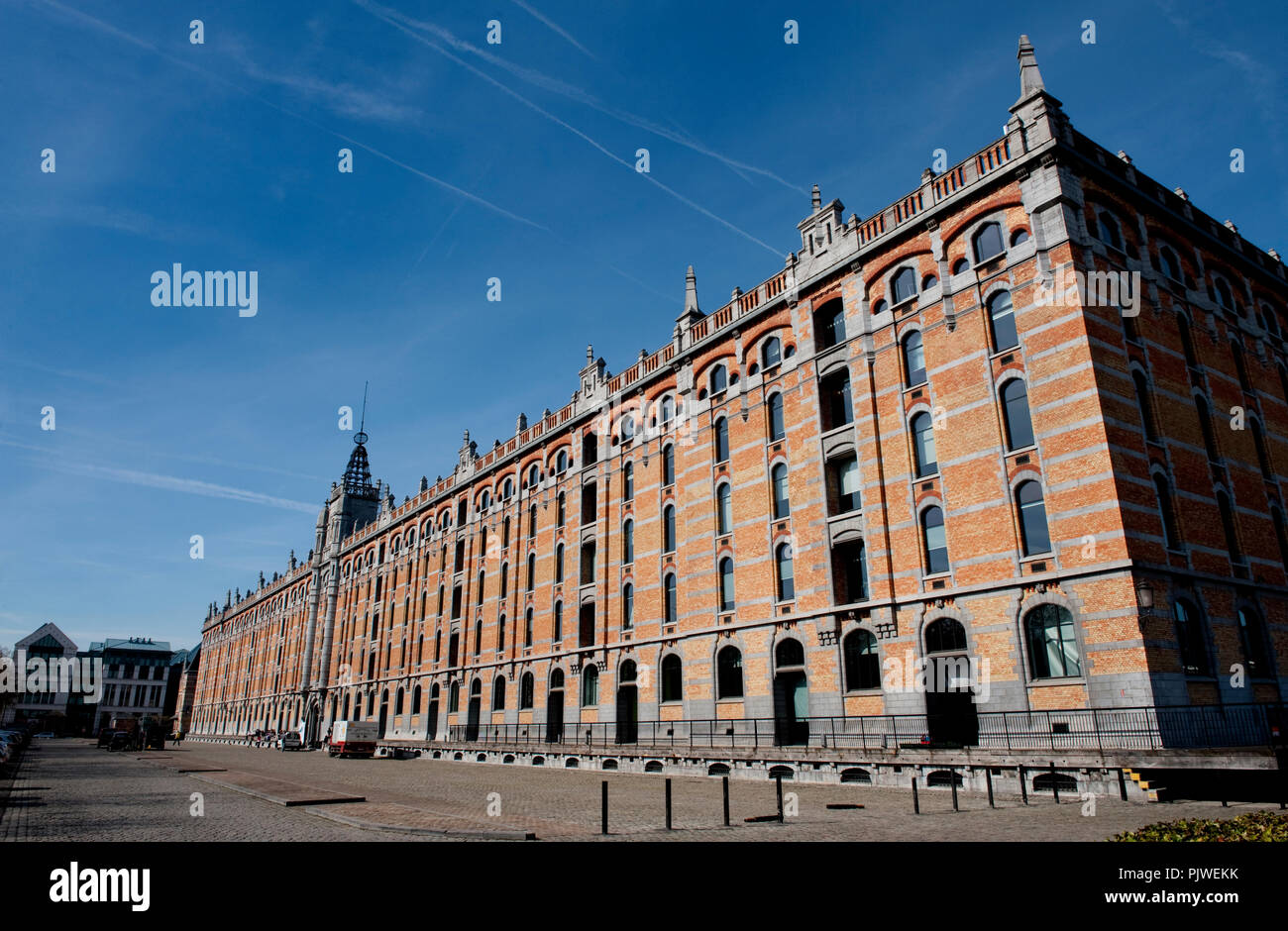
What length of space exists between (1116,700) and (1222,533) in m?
7.97

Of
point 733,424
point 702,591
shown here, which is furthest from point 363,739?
point 733,424

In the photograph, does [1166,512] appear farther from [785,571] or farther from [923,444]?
[785,571]

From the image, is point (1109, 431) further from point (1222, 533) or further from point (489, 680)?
point (489, 680)

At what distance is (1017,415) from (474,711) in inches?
1423

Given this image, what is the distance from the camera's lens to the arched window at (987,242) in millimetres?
23547

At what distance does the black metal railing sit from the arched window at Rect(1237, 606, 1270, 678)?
4.90 feet

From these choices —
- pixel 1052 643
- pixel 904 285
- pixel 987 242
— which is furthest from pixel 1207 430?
pixel 904 285

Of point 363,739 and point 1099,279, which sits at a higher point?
point 1099,279

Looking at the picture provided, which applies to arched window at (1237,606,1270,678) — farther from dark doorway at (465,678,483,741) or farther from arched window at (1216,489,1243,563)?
dark doorway at (465,678,483,741)

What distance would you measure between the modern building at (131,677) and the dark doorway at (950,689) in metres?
149

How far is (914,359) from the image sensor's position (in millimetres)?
25375

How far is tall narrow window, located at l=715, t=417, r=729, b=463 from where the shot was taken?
1257 inches

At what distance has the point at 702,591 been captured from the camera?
30953 millimetres
